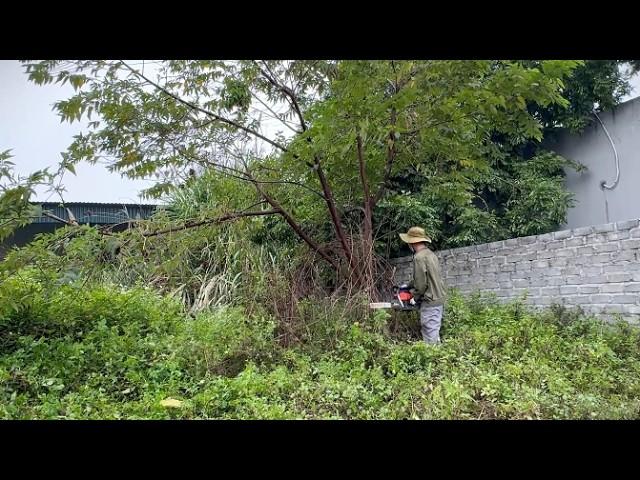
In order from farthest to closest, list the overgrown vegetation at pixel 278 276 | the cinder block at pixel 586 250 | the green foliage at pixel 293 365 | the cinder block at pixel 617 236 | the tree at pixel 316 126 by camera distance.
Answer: the cinder block at pixel 586 250 < the cinder block at pixel 617 236 < the tree at pixel 316 126 < the overgrown vegetation at pixel 278 276 < the green foliage at pixel 293 365

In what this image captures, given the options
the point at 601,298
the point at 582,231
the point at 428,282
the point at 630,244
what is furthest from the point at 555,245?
the point at 428,282

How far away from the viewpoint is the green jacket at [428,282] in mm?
4480

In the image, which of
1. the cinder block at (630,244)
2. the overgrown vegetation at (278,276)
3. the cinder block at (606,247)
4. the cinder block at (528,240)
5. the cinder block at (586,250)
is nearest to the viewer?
the overgrown vegetation at (278,276)

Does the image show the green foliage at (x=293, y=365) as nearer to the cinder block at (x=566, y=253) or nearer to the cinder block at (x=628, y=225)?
the cinder block at (x=566, y=253)

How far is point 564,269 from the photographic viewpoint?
491 centimetres

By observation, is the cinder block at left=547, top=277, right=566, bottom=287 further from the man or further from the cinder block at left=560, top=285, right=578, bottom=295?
the man

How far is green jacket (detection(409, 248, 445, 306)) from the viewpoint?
4.48m

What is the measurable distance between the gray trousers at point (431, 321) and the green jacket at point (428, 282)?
0.06 metres

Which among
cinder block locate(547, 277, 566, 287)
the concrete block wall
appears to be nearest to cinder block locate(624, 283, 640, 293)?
the concrete block wall

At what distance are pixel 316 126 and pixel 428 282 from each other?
167cm

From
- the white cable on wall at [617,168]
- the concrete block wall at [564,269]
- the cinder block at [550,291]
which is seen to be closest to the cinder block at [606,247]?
the concrete block wall at [564,269]

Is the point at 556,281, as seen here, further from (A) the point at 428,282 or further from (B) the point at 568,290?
(A) the point at 428,282

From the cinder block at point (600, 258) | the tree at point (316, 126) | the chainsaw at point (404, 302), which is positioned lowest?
the chainsaw at point (404, 302)
